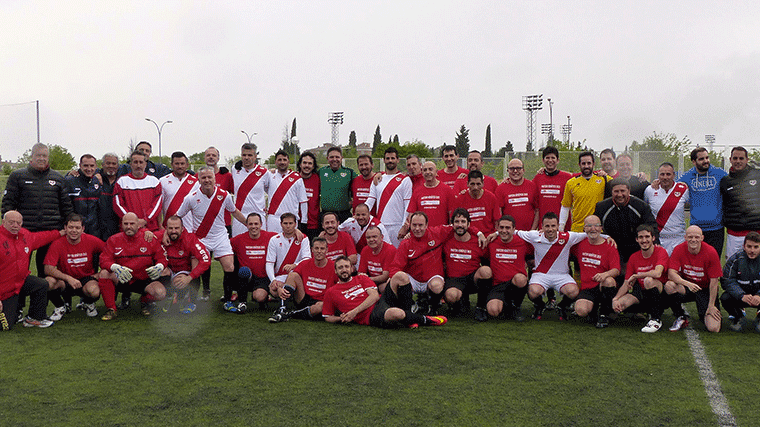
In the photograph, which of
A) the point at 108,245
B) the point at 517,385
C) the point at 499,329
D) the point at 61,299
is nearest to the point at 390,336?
the point at 499,329

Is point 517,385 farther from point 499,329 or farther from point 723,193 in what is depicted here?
point 723,193

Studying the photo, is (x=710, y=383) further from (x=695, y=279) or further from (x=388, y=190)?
(x=388, y=190)

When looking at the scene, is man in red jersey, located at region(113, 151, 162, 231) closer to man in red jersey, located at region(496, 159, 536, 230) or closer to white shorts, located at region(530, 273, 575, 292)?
man in red jersey, located at region(496, 159, 536, 230)

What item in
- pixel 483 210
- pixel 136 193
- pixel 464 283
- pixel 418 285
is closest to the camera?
pixel 464 283

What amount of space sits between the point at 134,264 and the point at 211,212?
3.51 ft

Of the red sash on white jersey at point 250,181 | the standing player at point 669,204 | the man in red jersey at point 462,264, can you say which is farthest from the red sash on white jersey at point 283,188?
the standing player at point 669,204

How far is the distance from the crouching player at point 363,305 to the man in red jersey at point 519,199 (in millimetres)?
1491

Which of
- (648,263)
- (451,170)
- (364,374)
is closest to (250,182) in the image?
(451,170)

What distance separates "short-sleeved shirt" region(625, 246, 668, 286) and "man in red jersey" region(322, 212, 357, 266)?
2642 millimetres

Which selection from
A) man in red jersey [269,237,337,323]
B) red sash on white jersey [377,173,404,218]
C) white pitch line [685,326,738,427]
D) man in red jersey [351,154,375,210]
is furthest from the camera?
man in red jersey [351,154,375,210]

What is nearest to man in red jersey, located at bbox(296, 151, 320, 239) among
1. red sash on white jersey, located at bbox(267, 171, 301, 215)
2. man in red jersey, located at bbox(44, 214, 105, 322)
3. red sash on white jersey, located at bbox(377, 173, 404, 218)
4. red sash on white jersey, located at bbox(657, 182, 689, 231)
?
red sash on white jersey, located at bbox(267, 171, 301, 215)

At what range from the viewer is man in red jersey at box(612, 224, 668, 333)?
5574mm

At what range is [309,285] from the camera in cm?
610

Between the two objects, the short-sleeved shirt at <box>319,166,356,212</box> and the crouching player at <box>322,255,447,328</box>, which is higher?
the short-sleeved shirt at <box>319,166,356,212</box>
